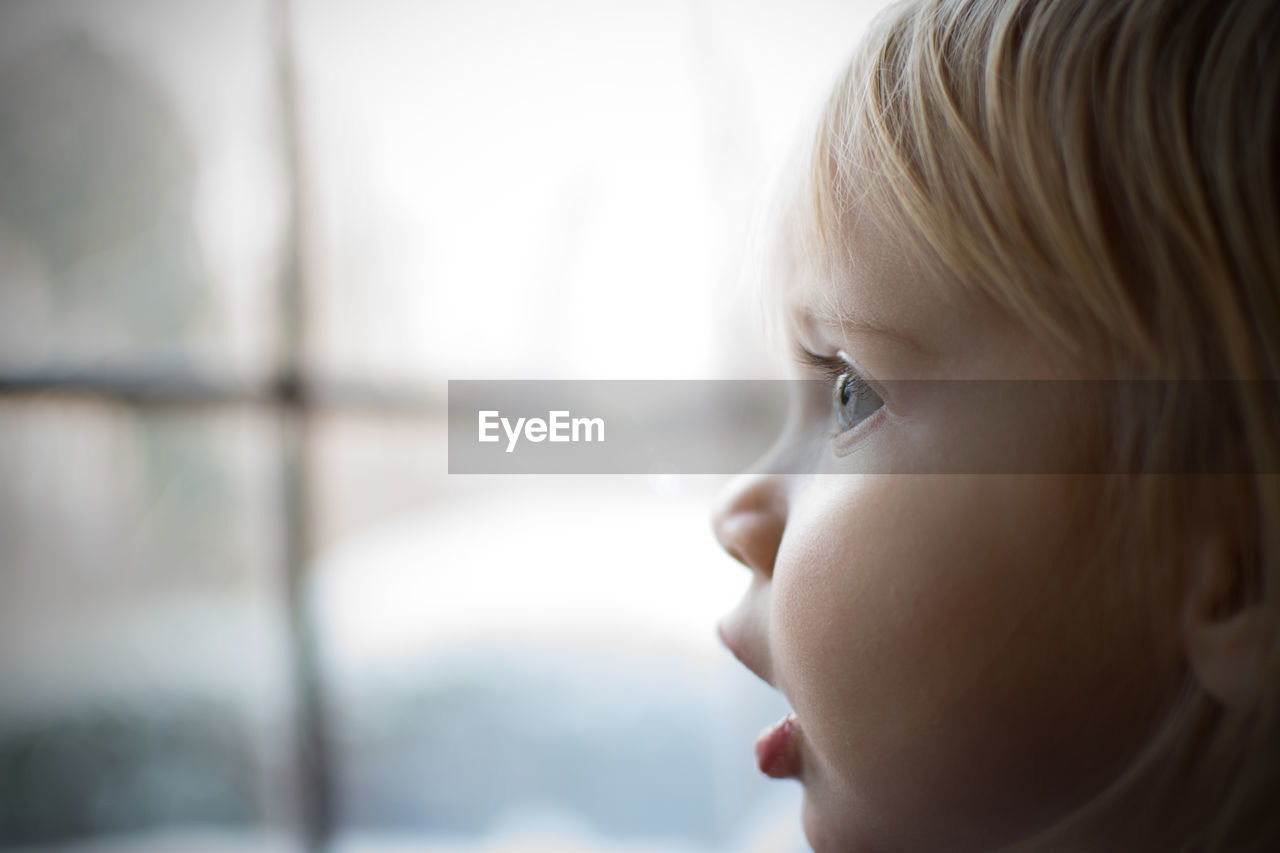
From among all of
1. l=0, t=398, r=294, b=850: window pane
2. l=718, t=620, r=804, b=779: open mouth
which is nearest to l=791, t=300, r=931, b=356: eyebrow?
l=718, t=620, r=804, b=779: open mouth

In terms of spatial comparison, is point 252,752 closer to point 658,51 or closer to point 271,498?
point 271,498

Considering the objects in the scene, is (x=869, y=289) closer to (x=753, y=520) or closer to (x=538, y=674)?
(x=753, y=520)

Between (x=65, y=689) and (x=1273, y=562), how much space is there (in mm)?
964

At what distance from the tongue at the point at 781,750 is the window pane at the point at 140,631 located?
0.65m

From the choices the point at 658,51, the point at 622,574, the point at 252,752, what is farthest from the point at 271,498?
the point at 658,51

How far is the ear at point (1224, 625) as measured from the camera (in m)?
0.19

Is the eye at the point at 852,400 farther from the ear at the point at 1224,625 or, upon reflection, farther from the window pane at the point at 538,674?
the window pane at the point at 538,674

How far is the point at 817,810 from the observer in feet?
0.81

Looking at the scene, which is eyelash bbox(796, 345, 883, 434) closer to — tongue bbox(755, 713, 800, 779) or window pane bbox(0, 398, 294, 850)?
tongue bbox(755, 713, 800, 779)

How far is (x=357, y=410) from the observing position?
0.77 metres

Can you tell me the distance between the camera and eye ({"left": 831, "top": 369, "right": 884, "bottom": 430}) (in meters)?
0.25

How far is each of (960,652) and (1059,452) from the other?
0.06 m

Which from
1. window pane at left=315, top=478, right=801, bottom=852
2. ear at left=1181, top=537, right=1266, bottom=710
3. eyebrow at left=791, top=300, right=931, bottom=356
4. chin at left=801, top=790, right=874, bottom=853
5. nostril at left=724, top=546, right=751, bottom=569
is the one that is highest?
eyebrow at left=791, top=300, right=931, bottom=356

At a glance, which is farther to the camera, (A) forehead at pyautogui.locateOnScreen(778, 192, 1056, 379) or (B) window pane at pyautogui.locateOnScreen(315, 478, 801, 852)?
(B) window pane at pyautogui.locateOnScreen(315, 478, 801, 852)
